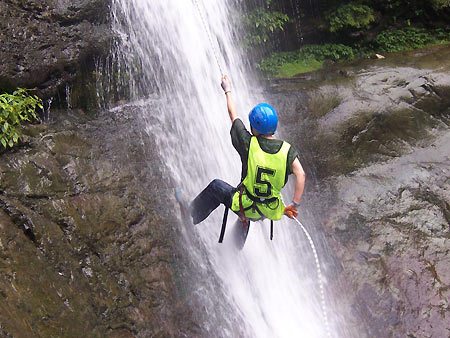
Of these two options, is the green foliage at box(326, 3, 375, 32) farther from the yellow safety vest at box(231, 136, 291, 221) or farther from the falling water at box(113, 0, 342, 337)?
the yellow safety vest at box(231, 136, 291, 221)

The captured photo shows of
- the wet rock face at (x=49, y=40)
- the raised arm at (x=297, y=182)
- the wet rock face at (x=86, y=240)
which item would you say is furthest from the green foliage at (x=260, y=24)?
the raised arm at (x=297, y=182)

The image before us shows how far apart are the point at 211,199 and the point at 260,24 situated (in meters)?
5.27

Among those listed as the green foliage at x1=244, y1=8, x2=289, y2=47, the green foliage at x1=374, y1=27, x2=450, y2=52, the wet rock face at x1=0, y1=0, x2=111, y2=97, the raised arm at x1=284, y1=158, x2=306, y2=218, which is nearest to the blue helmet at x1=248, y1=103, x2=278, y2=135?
the raised arm at x1=284, y1=158, x2=306, y2=218

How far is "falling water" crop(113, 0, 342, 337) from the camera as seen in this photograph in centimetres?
568

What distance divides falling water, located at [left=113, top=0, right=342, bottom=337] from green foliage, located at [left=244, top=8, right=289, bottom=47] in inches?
28.1

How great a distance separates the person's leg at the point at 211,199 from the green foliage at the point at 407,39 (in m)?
6.82

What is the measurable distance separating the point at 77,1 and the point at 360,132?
15.5 feet

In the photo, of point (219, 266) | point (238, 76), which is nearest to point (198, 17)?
point (238, 76)

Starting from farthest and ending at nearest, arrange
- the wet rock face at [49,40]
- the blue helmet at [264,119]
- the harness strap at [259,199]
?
the wet rock face at [49,40] < the harness strap at [259,199] < the blue helmet at [264,119]

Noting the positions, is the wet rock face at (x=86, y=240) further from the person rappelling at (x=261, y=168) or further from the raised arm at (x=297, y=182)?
the raised arm at (x=297, y=182)

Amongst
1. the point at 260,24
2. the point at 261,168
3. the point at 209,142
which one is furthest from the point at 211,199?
the point at 260,24

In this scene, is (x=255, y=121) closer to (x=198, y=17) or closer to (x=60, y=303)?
(x=60, y=303)

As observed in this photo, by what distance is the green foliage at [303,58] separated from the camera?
9.57 metres

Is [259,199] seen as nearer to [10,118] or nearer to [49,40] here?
[10,118]
